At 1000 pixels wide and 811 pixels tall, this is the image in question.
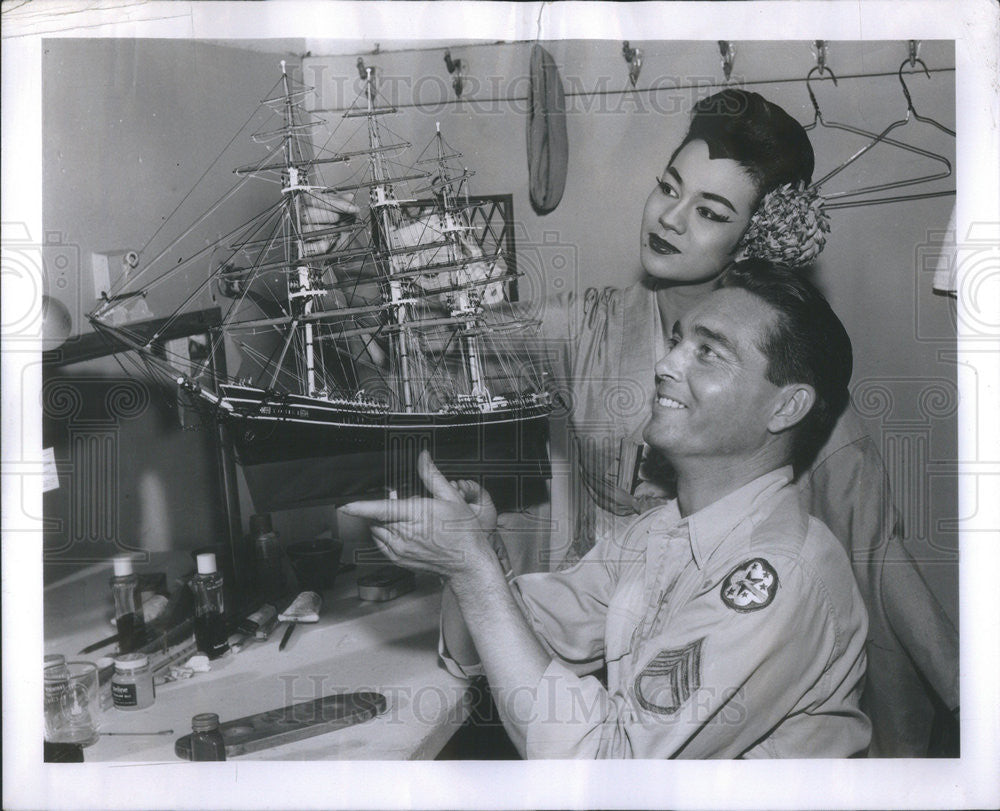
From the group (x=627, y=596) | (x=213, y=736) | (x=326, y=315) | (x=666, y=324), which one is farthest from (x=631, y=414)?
(x=213, y=736)

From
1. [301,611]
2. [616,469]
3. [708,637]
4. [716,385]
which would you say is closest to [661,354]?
[716,385]

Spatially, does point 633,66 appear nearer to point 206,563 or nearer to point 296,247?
point 296,247

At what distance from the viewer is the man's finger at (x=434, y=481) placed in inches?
77.7

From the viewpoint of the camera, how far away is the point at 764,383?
1.92 m

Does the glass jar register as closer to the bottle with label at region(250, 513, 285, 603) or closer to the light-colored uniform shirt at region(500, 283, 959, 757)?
the bottle with label at region(250, 513, 285, 603)

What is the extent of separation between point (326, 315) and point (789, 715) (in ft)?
4.17

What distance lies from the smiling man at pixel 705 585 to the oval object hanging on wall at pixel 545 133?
0.40m

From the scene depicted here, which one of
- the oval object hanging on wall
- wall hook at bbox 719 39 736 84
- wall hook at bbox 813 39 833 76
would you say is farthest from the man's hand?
wall hook at bbox 813 39 833 76

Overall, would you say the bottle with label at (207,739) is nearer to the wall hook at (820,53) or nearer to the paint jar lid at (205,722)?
the paint jar lid at (205,722)

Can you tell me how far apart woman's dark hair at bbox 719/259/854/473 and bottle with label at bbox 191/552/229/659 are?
4.09ft

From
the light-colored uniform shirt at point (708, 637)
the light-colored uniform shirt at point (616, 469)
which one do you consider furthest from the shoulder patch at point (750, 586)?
the light-colored uniform shirt at point (616, 469)

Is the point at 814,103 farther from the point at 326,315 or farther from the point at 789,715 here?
the point at 789,715

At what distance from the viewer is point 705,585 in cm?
190

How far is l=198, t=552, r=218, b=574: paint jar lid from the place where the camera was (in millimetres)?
1972
